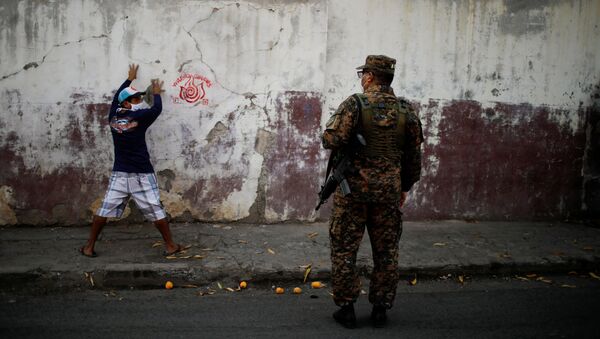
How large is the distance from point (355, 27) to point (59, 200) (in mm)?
3813

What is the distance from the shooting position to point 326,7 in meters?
6.28

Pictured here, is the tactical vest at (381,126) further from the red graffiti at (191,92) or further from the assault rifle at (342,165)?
the red graffiti at (191,92)

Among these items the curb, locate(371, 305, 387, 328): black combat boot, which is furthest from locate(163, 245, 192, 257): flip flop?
locate(371, 305, 387, 328): black combat boot

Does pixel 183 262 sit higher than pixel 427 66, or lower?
lower

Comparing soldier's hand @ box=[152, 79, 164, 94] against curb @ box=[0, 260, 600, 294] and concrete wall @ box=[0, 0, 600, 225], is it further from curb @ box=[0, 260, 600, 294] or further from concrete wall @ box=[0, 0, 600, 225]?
curb @ box=[0, 260, 600, 294]

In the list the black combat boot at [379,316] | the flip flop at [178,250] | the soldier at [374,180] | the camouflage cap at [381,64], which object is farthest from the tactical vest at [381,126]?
the flip flop at [178,250]

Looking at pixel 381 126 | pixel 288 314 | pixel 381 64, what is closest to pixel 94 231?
pixel 288 314

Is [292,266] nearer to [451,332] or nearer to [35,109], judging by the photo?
[451,332]

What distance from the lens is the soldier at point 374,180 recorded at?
13.1 ft

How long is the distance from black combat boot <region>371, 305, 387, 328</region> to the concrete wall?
256cm

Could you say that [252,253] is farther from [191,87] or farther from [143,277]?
[191,87]

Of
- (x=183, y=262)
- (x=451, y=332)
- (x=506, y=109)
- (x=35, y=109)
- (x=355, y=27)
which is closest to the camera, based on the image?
(x=451, y=332)

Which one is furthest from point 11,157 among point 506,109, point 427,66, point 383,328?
point 506,109

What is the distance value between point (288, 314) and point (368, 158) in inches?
54.9
